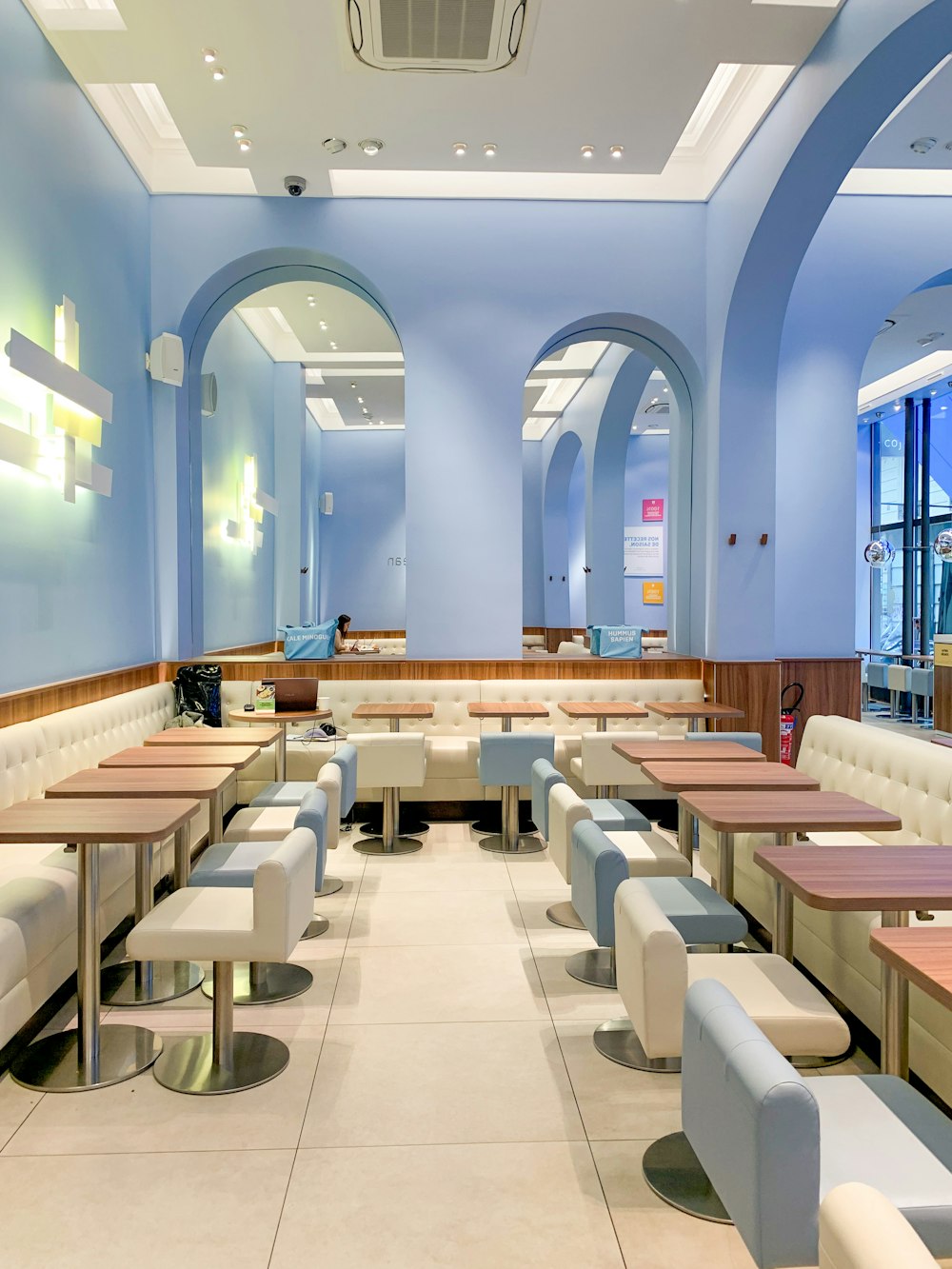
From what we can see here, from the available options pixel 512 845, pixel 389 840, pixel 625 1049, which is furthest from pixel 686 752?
pixel 389 840

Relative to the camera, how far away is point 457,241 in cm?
700

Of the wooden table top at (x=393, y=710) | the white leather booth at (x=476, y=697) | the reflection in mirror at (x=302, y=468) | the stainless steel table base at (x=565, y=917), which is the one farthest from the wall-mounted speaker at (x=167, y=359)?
the stainless steel table base at (x=565, y=917)

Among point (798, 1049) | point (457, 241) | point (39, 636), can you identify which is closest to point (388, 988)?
point (798, 1049)

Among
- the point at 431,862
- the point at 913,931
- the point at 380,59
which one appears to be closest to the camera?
the point at 913,931

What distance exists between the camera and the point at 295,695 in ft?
18.0

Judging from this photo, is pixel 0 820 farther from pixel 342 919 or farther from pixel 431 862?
pixel 431 862

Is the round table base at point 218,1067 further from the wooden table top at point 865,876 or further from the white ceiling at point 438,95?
the white ceiling at point 438,95

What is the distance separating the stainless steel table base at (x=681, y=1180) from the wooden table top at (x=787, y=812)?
3.02 feet

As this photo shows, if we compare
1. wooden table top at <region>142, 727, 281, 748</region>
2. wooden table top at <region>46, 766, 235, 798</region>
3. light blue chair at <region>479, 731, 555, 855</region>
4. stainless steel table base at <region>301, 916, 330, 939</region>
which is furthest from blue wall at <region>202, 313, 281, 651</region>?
wooden table top at <region>46, 766, 235, 798</region>

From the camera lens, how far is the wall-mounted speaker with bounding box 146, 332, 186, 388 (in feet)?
21.7

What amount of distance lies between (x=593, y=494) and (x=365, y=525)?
5315 mm

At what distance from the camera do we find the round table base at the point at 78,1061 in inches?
115

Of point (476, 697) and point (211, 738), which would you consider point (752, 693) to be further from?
point (211, 738)

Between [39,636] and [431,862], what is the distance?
247 centimetres
